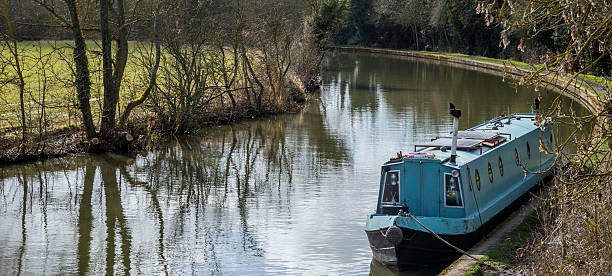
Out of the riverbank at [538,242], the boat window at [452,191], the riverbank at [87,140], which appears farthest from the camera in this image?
the riverbank at [87,140]

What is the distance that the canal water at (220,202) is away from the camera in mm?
12336

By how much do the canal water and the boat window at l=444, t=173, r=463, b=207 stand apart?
129 cm

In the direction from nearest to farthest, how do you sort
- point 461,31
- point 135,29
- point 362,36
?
1. point 135,29
2. point 461,31
3. point 362,36

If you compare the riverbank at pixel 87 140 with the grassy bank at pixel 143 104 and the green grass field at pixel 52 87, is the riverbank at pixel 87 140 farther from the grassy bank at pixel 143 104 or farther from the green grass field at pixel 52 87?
the green grass field at pixel 52 87

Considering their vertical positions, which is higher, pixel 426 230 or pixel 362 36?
pixel 362 36

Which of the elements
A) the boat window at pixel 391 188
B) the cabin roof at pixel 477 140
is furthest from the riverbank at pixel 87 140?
the boat window at pixel 391 188

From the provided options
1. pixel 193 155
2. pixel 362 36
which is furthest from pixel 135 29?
pixel 362 36

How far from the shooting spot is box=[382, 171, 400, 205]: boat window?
1202 centimetres

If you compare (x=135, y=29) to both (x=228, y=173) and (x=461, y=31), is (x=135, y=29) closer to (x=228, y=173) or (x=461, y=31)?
(x=228, y=173)

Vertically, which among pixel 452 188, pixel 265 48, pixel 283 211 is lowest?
pixel 283 211

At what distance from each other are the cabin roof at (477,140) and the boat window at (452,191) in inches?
12.7

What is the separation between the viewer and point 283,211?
50.0 feet

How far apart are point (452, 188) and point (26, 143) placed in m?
12.7

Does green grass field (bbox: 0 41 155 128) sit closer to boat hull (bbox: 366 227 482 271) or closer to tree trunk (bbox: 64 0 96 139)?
tree trunk (bbox: 64 0 96 139)
